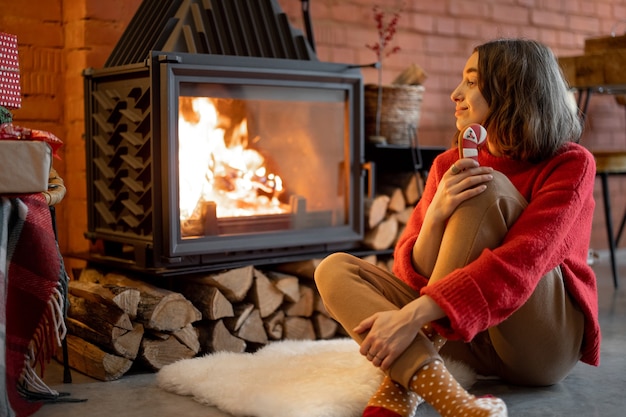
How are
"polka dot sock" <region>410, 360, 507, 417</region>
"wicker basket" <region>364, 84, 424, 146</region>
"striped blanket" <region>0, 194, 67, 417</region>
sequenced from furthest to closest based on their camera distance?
1. "wicker basket" <region>364, 84, 424, 146</region>
2. "striped blanket" <region>0, 194, 67, 417</region>
3. "polka dot sock" <region>410, 360, 507, 417</region>

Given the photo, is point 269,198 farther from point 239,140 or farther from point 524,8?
point 524,8

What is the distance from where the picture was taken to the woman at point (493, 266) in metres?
1.68

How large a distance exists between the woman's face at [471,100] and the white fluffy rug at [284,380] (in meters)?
0.59

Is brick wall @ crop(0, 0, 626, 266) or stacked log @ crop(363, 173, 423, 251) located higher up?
brick wall @ crop(0, 0, 626, 266)

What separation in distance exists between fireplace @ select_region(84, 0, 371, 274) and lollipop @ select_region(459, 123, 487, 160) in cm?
84

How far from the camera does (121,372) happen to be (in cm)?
226

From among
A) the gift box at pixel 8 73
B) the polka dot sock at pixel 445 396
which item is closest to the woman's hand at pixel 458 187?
the polka dot sock at pixel 445 396

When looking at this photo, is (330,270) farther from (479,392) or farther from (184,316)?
(184,316)

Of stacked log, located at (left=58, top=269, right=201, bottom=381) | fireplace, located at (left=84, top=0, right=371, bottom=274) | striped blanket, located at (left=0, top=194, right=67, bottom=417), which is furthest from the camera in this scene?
fireplace, located at (left=84, top=0, right=371, bottom=274)

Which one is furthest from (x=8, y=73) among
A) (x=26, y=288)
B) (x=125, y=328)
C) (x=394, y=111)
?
(x=394, y=111)

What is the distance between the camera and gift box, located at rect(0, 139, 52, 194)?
1.76 m

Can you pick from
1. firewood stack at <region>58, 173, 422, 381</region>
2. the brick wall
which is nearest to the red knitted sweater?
firewood stack at <region>58, 173, 422, 381</region>

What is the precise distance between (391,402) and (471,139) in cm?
58

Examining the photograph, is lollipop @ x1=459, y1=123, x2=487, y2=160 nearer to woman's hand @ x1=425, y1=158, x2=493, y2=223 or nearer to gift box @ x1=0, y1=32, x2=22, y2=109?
woman's hand @ x1=425, y1=158, x2=493, y2=223
